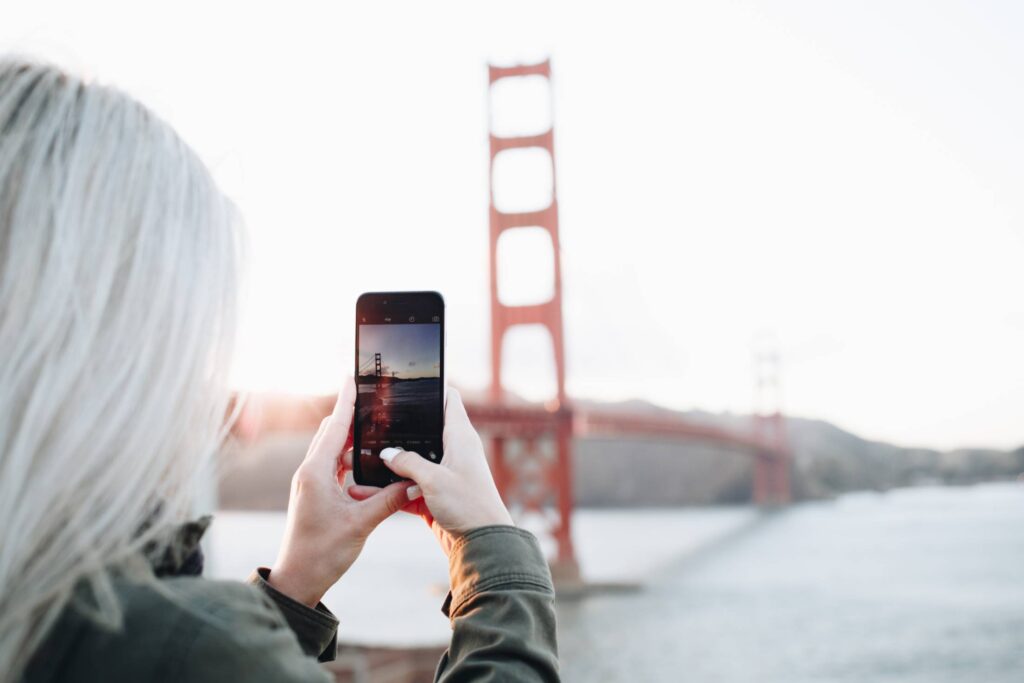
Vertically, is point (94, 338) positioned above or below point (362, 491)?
above

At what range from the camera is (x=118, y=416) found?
489mm

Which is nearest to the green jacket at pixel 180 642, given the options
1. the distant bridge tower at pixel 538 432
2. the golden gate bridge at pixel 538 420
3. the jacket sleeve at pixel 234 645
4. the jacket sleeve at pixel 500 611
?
the jacket sleeve at pixel 234 645

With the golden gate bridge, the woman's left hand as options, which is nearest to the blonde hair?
the woman's left hand

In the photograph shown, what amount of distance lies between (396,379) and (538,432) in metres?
13.2

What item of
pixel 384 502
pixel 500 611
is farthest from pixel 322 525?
pixel 500 611

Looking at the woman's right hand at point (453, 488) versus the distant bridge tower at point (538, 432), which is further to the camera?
the distant bridge tower at point (538, 432)

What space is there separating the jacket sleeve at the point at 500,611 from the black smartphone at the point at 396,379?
16cm

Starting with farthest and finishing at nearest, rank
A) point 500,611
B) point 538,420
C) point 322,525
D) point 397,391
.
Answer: point 538,420
point 397,391
point 322,525
point 500,611

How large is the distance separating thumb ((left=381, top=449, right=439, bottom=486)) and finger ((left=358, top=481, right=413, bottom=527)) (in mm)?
12

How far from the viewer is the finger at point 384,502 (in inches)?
29.1

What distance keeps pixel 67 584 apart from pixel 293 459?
32267 millimetres

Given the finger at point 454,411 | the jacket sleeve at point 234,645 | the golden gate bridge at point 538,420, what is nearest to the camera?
the jacket sleeve at point 234,645

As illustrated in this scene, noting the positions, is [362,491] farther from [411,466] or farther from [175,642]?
[175,642]

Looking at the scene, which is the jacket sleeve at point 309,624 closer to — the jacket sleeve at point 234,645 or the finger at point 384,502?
the finger at point 384,502
